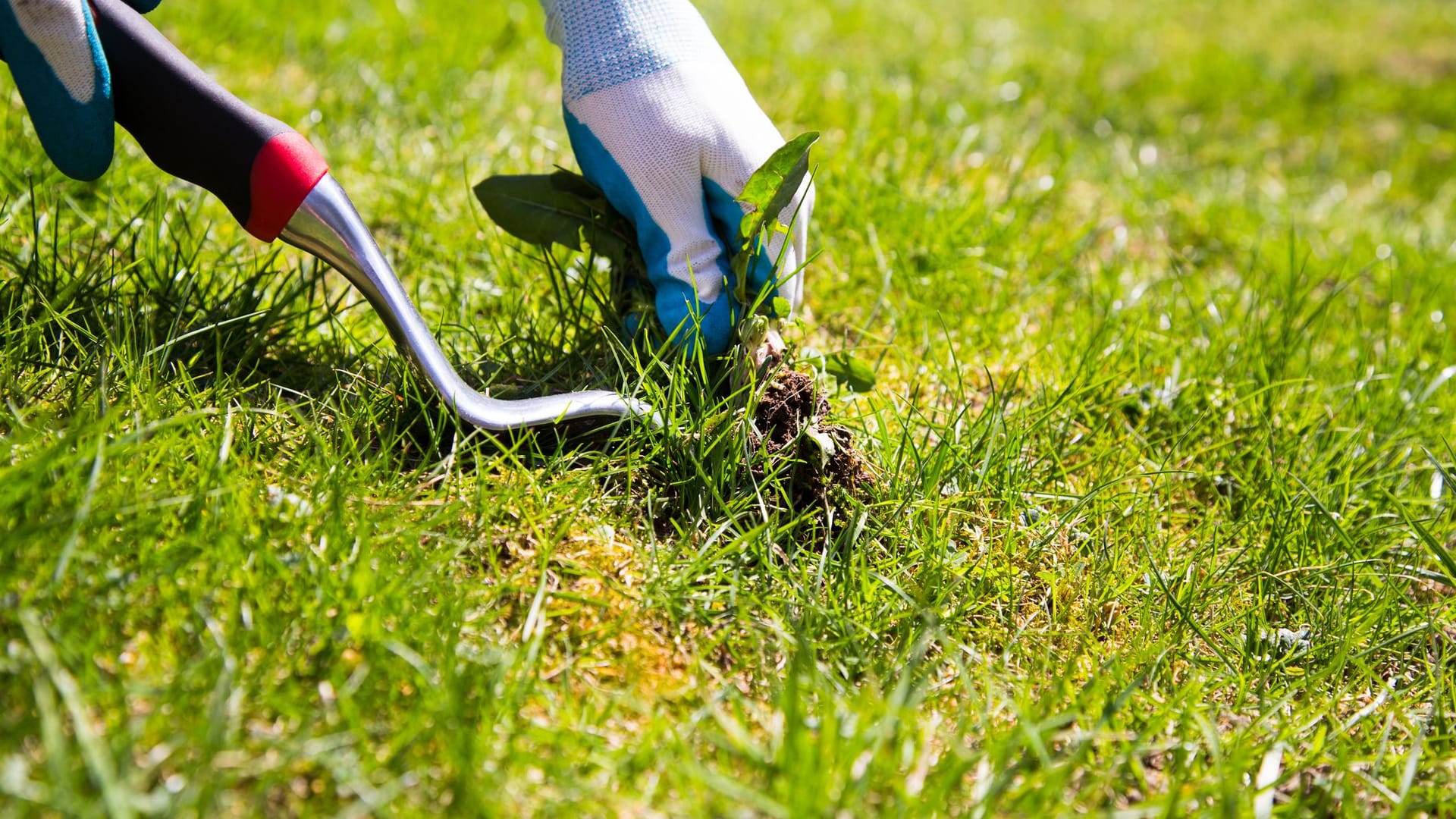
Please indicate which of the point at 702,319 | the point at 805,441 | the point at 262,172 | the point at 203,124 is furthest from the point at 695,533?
the point at 203,124

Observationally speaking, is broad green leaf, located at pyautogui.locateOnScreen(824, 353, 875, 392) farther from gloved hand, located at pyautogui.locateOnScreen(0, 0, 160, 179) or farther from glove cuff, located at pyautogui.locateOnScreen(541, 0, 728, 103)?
gloved hand, located at pyautogui.locateOnScreen(0, 0, 160, 179)

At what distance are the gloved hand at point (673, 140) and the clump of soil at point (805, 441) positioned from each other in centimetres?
Result: 14

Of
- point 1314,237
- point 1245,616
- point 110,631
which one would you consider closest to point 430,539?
point 110,631

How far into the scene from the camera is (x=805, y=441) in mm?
1717

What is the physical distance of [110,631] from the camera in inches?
49.1

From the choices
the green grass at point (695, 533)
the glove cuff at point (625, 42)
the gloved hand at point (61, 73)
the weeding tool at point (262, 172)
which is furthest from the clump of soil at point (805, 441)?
the gloved hand at point (61, 73)

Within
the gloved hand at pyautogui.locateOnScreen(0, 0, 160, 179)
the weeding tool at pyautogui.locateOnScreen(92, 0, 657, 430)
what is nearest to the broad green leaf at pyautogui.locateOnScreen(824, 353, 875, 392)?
the weeding tool at pyautogui.locateOnScreen(92, 0, 657, 430)

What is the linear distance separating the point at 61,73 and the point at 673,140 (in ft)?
2.87

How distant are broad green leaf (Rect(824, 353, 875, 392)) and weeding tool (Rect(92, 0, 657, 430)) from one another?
0.43 meters

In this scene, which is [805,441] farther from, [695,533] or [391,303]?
[391,303]

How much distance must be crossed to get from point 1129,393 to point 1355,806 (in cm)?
96

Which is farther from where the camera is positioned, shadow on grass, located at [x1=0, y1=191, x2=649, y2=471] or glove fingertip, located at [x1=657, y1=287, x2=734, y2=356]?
glove fingertip, located at [x1=657, y1=287, x2=734, y2=356]

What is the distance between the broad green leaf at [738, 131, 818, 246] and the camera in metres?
1.67

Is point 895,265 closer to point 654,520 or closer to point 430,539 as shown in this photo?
point 654,520
